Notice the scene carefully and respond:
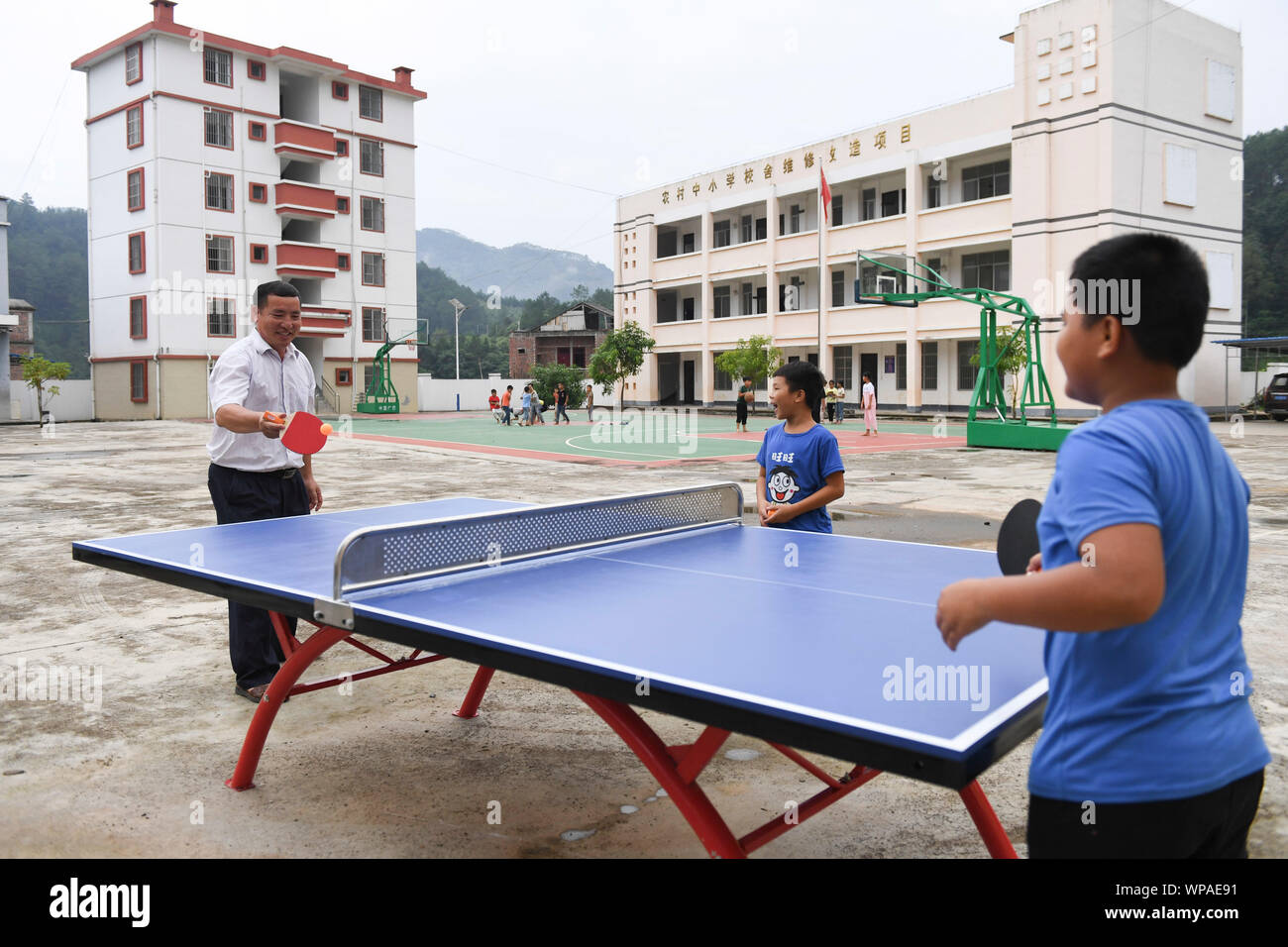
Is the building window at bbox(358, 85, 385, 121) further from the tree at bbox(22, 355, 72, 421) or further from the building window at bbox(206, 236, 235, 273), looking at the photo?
the tree at bbox(22, 355, 72, 421)

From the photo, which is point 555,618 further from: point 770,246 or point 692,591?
point 770,246

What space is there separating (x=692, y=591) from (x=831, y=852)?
983mm

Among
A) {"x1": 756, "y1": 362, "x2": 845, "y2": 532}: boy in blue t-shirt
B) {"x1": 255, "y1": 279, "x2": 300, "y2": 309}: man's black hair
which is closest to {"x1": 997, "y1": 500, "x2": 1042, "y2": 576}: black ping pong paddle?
{"x1": 756, "y1": 362, "x2": 845, "y2": 532}: boy in blue t-shirt

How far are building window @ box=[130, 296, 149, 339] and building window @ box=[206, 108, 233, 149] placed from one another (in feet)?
22.9

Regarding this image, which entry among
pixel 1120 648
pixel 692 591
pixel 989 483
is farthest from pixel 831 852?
pixel 989 483

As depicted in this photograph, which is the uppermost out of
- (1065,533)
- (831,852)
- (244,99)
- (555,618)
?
(244,99)

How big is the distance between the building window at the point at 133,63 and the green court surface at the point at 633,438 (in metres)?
17.7

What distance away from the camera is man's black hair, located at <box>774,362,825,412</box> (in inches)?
205

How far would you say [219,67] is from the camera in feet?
140

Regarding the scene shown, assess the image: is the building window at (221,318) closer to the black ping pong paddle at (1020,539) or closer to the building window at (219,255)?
the building window at (219,255)

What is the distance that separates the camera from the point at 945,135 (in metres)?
38.7

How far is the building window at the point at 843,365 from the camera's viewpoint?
145ft

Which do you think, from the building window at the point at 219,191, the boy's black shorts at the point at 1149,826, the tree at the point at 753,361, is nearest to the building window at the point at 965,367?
the tree at the point at 753,361

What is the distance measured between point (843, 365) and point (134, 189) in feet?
98.5
